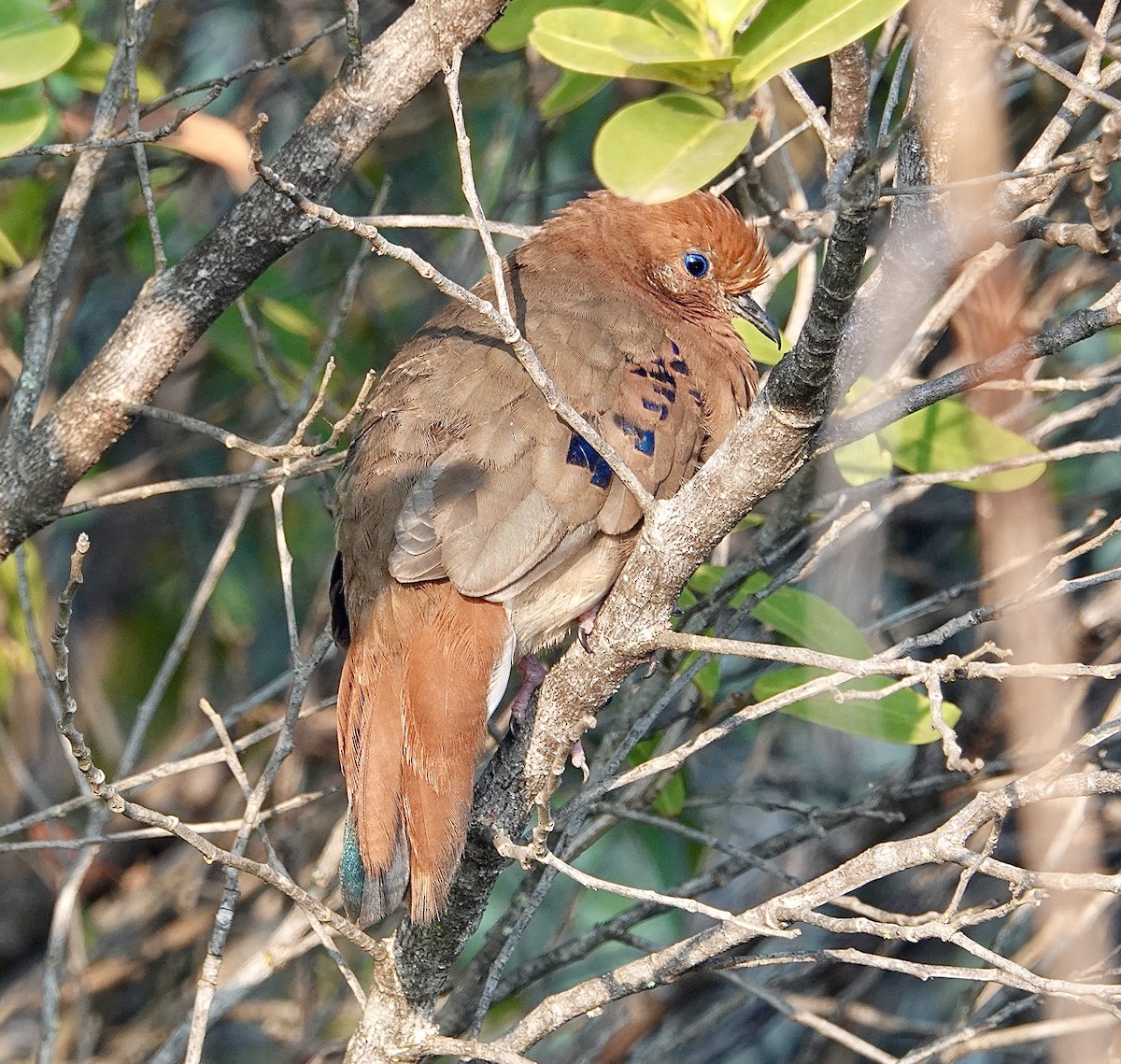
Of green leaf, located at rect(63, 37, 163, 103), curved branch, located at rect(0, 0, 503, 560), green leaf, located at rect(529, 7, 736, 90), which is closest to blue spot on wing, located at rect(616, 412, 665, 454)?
curved branch, located at rect(0, 0, 503, 560)

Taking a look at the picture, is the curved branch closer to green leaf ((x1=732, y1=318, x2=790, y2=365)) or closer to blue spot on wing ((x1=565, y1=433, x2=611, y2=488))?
blue spot on wing ((x1=565, y1=433, x2=611, y2=488))

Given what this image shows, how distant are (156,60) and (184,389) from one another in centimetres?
115

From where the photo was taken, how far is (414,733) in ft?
8.67

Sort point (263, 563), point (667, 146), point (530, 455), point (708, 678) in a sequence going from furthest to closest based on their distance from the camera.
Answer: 1. point (263, 563)
2. point (708, 678)
3. point (530, 455)
4. point (667, 146)

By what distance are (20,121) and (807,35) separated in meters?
1.81

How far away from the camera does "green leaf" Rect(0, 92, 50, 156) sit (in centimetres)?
271

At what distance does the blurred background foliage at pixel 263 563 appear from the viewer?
393 cm

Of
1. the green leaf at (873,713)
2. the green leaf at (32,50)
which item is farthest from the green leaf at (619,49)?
the green leaf at (873,713)

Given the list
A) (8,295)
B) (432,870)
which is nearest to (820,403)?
(432,870)

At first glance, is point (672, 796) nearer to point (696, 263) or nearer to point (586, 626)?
point (586, 626)

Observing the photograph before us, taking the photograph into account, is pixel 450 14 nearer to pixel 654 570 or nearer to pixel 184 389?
pixel 654 570

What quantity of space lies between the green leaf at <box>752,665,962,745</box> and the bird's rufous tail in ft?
2.14

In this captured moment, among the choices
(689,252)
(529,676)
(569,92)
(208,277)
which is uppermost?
(569,92)

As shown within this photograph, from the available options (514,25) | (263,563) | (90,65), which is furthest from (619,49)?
(263,563)
